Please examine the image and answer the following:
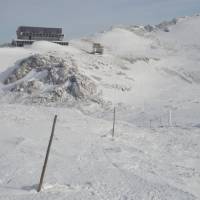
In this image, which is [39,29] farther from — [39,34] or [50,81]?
[50,81]

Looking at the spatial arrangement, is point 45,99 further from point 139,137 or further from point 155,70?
point 155,70

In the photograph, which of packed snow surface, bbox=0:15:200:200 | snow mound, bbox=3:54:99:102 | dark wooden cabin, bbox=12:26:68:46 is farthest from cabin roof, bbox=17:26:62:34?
snow mound, bbox=3:54:99:102

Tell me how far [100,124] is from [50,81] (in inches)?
623

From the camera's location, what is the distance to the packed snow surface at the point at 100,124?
48.6ft

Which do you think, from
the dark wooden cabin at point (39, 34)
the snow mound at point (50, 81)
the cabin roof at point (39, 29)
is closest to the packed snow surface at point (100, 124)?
the snow mound at point (50, 81)

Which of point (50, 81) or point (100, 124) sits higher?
point (50, 81)

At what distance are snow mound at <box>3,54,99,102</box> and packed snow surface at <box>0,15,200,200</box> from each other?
0.12 meters

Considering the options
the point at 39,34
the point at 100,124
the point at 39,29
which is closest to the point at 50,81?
the point at 100,124

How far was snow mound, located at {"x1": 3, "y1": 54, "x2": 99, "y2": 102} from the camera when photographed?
41594 mm

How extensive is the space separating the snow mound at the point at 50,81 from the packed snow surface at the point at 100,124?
12cm

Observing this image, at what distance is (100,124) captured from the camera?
29.6 m

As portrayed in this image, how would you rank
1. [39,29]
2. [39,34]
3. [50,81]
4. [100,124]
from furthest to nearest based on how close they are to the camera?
[39,29]
[39,34]
[50,81]
[100,124]

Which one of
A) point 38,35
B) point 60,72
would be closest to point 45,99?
point 60,72

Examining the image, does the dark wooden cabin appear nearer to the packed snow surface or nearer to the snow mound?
the packed snow surface
